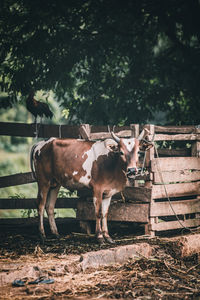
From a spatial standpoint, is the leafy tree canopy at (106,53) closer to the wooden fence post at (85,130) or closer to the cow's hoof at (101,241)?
the wooden fence post at (85,130)

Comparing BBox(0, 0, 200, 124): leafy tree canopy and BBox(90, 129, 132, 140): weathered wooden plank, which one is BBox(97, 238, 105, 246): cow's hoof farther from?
BBox(0, 0, 200, 124): leafy tree canopy

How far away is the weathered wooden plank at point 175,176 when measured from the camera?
8047 mm

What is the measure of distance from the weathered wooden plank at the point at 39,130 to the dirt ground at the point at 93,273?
1998 millimetres

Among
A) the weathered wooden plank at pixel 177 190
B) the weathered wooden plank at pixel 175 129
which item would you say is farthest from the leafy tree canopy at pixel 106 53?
the weathered wooden plank at pixel 177 190

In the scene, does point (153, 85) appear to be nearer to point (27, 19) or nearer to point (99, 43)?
point (99, 43)

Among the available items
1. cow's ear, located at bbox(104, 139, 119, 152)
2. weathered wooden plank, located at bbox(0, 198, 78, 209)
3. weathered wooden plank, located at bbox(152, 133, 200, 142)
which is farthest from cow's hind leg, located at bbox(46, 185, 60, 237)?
weathered wooden plank, located at bbox(152, 133, 200, 142)

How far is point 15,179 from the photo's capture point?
8.52 metres

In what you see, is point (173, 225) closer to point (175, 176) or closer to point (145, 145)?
point (175, 176)

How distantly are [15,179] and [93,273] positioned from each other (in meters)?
3.32

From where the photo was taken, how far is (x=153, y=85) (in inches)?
A: 466

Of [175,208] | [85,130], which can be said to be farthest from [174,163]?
[85,130]

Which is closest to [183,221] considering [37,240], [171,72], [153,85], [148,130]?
[148,130]

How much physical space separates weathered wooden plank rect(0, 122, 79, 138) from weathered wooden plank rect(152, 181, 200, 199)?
2.01 meters

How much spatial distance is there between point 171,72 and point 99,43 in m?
1.83
